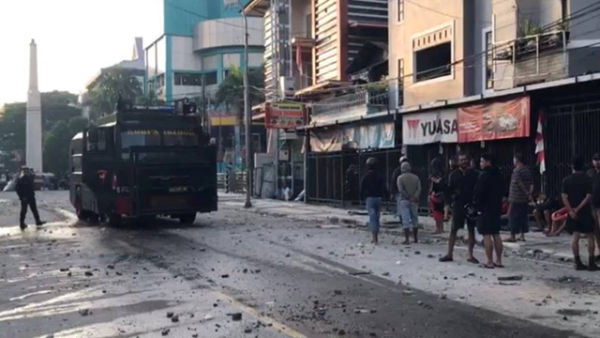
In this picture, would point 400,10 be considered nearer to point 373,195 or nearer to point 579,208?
point 373,195

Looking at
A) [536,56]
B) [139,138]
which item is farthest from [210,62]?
[536,56]

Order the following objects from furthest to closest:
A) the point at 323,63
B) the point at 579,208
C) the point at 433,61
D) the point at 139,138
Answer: the point at 323,63 < the point at 433,61 < the point at 139,138 < the point at 579,208

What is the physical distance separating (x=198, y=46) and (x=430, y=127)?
65.5m

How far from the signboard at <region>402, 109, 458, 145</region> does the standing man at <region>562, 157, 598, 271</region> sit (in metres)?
9.62

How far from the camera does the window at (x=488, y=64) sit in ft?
67.8

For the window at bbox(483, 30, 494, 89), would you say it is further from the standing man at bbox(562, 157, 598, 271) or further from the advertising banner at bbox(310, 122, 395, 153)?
the standing man at bbox(562, 157, 598, 271)

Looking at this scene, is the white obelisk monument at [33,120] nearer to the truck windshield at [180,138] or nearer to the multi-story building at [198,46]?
the multi-story building at [198,46]

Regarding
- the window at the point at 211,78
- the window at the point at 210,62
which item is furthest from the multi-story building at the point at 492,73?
the window at the point at 211,78

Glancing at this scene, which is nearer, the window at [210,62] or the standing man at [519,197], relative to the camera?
the standing man at [519,197]

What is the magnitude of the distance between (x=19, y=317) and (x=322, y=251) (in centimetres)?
672

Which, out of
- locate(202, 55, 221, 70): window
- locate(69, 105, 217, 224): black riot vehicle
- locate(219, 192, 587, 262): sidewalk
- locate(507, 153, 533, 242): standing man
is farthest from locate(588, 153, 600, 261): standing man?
locate(202, 55, 221, 70): window

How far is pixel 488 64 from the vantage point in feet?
69.3

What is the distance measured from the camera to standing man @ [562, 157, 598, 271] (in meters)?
10.5

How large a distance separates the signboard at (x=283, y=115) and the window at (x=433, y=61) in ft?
22.5
